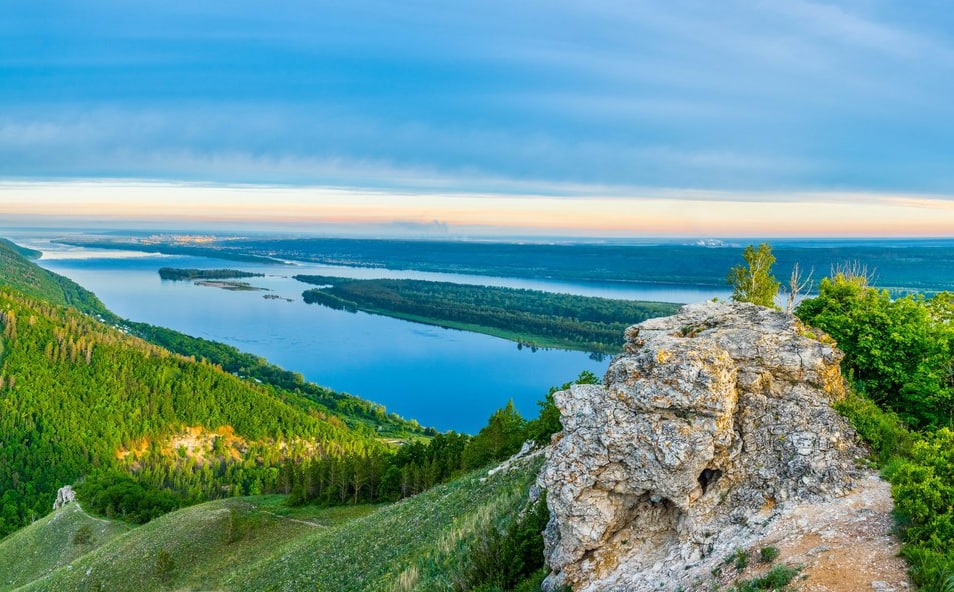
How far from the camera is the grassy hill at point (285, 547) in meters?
23.0

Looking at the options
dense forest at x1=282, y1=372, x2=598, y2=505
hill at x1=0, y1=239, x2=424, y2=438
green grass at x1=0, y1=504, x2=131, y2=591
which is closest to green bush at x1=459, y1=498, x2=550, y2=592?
dense forest at x1=282, y1=372, x2=598, y2=505

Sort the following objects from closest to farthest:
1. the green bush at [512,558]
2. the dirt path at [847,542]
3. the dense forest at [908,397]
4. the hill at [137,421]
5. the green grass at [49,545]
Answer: the dirt path at [847,542] < the dense forest at [908,397] < the green bush at [512,558] < the green grass at [49,545] < the hill at [137,421]

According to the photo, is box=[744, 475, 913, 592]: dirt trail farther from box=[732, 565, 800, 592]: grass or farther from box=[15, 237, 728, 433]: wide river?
box=[15, 237, 728, 433]: wide river

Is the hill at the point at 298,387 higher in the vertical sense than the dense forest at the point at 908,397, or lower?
lower

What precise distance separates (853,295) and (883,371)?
407 cm

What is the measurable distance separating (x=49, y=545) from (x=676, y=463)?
60410mm

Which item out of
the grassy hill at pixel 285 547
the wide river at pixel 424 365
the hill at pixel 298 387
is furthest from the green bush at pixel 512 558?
the hill at pixel 298 387

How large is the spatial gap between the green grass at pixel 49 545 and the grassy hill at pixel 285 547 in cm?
13

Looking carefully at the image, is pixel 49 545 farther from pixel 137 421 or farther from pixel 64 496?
pixel 137 421

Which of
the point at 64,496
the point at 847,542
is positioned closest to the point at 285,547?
the point at 847,542

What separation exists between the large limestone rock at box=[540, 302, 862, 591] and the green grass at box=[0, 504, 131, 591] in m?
50.7

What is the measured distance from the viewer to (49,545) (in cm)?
5369

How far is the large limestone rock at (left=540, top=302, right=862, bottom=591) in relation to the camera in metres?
15.3

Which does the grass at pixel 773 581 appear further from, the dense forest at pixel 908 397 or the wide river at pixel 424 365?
the wide river at pixel 424 365
